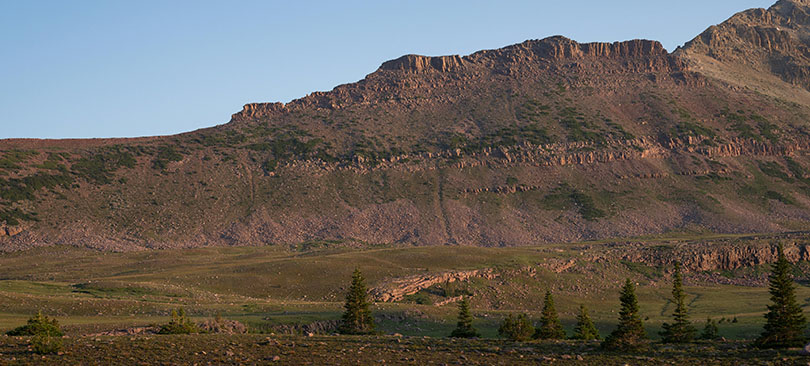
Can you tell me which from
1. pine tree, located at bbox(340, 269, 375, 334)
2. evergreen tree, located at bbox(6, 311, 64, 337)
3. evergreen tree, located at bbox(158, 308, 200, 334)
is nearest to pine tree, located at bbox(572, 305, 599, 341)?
pine tree, located at bbox(340, 269, 375, 334)

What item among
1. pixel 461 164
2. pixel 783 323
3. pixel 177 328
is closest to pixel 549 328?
pixel 783 323

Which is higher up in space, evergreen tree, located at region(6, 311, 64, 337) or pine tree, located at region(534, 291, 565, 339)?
evergreen tree, located at region(6, 311, 64, 337)

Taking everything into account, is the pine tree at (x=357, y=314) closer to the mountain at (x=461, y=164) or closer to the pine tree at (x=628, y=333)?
the pine tree at (x=628, y=333)

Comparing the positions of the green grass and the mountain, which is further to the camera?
the mountain

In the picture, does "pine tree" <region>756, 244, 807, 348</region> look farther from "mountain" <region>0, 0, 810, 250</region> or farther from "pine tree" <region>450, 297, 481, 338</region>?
"mountain" <region>0, 0, 810, 250</region>

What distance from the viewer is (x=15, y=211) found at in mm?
111812

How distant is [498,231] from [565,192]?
19904 millimetres

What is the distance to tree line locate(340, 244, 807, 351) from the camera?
26.3 meters

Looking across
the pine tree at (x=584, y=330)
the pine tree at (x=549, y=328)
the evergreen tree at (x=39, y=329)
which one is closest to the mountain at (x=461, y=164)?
the pine tree at (x=584, y=330)

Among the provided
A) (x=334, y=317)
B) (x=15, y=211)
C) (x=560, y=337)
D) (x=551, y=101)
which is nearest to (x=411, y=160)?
(x=551, y=101)

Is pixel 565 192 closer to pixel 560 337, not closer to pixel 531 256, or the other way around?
pixel 531 256

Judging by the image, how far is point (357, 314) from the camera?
3581cm

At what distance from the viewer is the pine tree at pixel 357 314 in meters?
35.3

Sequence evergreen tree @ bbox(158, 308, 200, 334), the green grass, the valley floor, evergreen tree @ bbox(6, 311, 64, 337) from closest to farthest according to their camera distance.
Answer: the valley floor
evergreen tree @ bbox(6, 311, 64, 337)
evergreen tree @ bbox(158, 308, 200, 334)
the green grass
